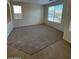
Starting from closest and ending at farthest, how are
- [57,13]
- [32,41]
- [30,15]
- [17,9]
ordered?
[32,41], [57,13], [17,9], [30,15]

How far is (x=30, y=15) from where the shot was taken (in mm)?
9781

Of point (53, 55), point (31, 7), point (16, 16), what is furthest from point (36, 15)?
point (53, 55)

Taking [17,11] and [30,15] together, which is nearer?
[17,11]

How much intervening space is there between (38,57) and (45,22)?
7683 millimetres

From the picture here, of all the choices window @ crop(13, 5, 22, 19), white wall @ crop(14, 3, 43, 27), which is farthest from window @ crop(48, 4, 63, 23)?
window @ crop(13, 5, 22, 19)

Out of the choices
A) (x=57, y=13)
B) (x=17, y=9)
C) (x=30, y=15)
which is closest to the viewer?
(x=57, y=13)

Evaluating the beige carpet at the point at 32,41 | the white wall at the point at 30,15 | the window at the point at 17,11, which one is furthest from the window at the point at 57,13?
the window at the point at 17,11

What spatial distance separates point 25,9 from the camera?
364 inches

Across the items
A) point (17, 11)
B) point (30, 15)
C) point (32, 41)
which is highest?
point (17, 11)

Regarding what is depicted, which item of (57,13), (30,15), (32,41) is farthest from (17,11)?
(32,41)

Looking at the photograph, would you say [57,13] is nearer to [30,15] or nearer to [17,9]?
[30,15]
